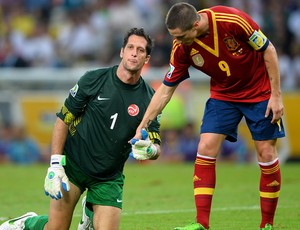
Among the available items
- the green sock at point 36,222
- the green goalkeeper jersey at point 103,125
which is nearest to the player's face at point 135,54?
the green goalkeeper jersey at point 103,125

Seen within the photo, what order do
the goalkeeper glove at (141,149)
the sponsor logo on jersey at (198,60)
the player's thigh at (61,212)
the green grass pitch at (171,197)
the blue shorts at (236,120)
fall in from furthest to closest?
the green grass pitch at (171,197), the blue shorts at (236,120), the sponsor logo on jersey at (198,60), the player's thigh at (61,212), the goalkeeper glove at (141,149)

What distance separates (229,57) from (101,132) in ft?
4.68

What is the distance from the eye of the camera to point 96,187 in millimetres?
7746

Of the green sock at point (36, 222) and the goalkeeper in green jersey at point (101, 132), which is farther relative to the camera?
the green sock at point (36, 222)

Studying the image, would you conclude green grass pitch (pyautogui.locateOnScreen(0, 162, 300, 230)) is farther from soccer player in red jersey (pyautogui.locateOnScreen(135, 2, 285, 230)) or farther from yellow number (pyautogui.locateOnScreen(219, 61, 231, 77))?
yellow number (pyautogui.locateOnScreen(219, 61, 231, 77))

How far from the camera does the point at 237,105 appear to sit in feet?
27.3

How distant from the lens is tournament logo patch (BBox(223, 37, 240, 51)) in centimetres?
787

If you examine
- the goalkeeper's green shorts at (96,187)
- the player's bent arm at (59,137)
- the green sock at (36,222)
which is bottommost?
the green sock at (36,222)

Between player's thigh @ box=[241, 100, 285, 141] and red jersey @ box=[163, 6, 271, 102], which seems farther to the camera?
player's thigh @ box=[241, 100, 285, 141]

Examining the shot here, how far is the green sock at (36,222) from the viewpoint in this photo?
7.82 metres

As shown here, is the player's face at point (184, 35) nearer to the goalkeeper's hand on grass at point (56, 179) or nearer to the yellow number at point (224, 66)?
the yellow number at point (224, 66)

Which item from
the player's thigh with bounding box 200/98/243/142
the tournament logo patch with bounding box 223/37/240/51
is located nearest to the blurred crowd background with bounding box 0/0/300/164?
the player's thigh with bounding box 200/98/243/142

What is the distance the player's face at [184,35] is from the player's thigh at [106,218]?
5.49 ft

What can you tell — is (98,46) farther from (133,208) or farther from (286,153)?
(133,208)
